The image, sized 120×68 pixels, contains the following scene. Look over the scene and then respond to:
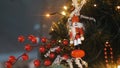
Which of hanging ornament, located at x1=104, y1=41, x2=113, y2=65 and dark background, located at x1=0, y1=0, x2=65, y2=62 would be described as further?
dark background, located at x1=0, y1=0, x2=65, y2=62

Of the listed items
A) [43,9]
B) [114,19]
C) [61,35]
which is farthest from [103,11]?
[43,9]

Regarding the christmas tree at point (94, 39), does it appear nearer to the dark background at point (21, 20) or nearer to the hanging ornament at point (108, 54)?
the hanging ornament at point (108, 54)

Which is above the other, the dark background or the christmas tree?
the dark background

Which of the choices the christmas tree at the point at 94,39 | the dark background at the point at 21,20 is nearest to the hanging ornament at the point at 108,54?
the christmas tree at the point at 94,39

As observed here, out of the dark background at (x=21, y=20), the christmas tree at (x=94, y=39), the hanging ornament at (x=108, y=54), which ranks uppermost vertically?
the dark background at (x=21, y=20)

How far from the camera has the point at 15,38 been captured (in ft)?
3.77

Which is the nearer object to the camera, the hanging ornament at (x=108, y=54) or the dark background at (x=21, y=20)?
the hanging ornament at (x=108, y=54)

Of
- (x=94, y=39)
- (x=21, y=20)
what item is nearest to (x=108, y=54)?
(x=94, y=39)

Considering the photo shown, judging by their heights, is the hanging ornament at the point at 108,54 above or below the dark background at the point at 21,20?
below

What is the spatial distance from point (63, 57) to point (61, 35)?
0.13 meters

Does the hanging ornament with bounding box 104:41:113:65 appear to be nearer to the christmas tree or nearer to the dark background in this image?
the christmas tree

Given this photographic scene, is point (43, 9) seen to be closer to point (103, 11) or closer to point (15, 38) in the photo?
point (15, 38)

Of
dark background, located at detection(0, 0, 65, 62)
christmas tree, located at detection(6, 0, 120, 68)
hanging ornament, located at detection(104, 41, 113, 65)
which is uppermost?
dark background, located at detection(0, 0, 65, 62)

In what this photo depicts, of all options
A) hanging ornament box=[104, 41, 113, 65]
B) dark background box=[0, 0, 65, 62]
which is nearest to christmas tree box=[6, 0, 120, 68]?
hanging ornament box=[104, 41, 113, 65]
